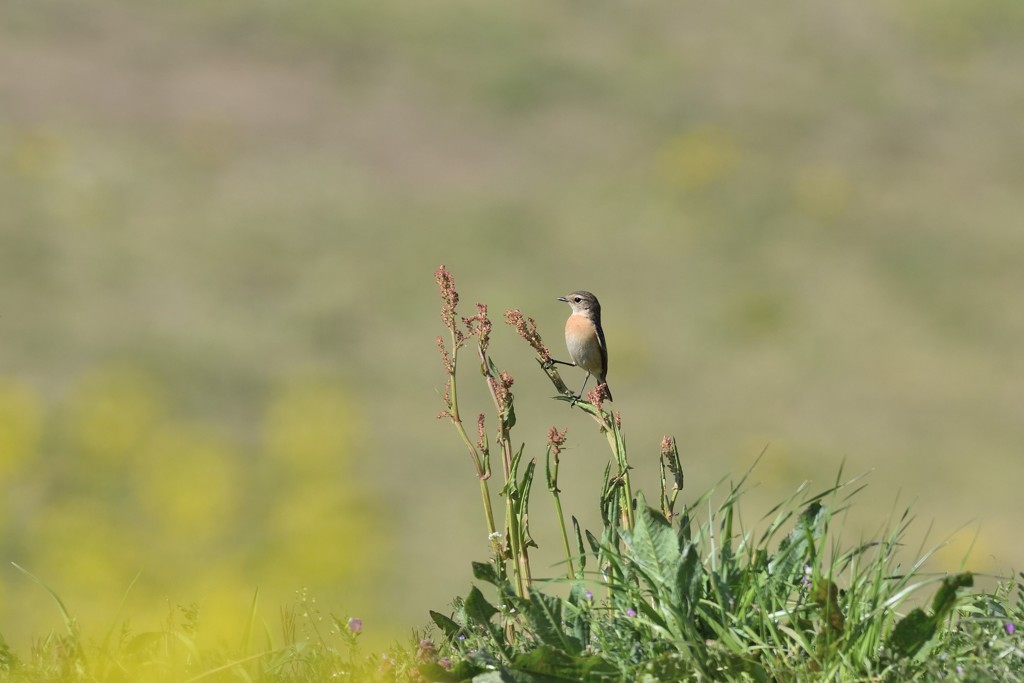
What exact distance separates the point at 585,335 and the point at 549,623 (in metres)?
3.23

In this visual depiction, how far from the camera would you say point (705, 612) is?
4.19 metres

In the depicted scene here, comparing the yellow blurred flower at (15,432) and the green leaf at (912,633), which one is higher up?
the yellow blurred flower at (15,432)

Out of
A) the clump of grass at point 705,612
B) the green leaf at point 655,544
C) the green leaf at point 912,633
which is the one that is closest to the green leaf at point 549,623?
the clump of grass at point 705,612

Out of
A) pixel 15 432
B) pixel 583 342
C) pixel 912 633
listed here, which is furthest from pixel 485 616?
pixel 15 432

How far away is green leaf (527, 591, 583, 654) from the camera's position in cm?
415

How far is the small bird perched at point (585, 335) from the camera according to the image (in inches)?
286

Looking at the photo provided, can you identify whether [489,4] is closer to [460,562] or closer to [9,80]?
[9,80]

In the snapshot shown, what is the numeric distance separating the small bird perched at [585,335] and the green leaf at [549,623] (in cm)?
305

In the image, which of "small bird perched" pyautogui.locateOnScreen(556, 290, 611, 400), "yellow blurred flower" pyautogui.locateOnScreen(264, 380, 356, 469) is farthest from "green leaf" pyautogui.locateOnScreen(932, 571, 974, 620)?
"yellow blurred flower" pyautogui.locateOnScreen(264, 380, 356, 469)

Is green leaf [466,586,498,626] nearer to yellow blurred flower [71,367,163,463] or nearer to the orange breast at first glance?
the orange breast

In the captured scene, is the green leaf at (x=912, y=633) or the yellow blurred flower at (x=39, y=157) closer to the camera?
the green leaf at (x=912, y=633)

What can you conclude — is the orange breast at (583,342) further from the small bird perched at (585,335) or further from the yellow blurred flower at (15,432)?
the yellow blurred flower at (15,432)

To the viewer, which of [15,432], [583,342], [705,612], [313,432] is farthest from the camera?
[15,432]

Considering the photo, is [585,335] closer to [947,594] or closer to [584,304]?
[584,304]
